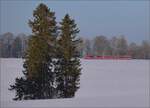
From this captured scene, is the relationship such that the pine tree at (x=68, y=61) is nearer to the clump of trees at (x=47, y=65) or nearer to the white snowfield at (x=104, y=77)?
the clump of trees at (x=47, y=65)

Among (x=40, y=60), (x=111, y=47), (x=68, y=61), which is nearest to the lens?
(x=40, y=60)

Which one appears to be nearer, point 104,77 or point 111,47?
point 104,77

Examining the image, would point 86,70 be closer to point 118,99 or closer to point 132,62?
point 132,62

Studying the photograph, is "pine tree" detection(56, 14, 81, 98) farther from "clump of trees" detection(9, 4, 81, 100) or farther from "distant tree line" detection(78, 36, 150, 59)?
"distant tree line" detection(78, 36, 150, 59)

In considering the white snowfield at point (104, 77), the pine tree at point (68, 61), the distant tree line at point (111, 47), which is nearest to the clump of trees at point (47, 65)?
the pine tree at point (68, 61)

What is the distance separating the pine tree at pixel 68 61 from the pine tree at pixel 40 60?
0.64 m

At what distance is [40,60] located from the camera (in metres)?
22.0

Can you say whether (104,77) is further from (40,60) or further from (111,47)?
(111,47)

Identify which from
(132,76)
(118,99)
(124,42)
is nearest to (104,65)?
(132,76)

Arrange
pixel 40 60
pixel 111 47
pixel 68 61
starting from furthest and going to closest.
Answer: pixel 111 47, pixel 68 61, pixel 40 60

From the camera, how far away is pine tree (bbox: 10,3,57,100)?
Answer: 21578mm

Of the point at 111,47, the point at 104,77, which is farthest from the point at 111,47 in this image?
the point at 104,77

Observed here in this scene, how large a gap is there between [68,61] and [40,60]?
195 cm

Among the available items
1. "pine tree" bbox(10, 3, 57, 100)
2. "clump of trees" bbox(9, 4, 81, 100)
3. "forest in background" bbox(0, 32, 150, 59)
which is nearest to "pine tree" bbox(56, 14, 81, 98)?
"clump of trees" bbox(9, 4, 81, 100)
